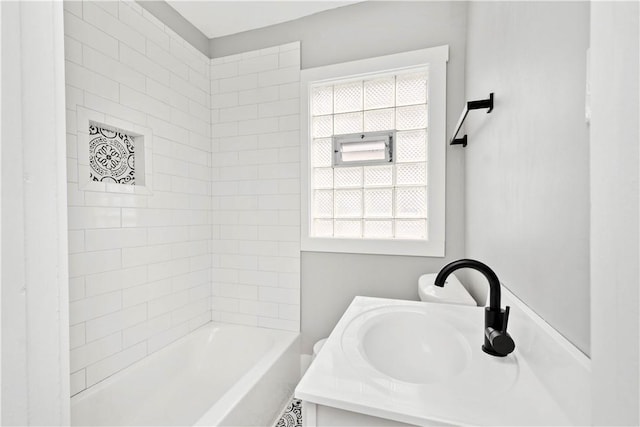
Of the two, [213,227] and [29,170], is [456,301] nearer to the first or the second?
[29,170]

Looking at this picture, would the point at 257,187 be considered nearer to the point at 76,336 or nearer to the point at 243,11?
the point at 243,11

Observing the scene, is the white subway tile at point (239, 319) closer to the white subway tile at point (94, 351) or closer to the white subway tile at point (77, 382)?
the white subway tile at point (94, 351)

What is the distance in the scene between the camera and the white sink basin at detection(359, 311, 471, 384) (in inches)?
36.1

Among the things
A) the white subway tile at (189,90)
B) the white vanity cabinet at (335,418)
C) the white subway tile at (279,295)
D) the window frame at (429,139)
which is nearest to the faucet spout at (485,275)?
the white vanity cabinet at (335,418)

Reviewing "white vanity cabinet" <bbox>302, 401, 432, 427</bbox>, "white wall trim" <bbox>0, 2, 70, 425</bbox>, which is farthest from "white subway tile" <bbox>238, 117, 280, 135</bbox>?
"white vanity cabinet" <bbox>302, 401, 432, 427</bbox>

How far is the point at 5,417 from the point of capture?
0.50m

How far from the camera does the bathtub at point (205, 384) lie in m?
1.53

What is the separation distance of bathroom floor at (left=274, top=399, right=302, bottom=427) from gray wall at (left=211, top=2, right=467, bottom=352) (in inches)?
16.0

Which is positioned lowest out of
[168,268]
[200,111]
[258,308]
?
[258,308]

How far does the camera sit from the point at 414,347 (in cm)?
101

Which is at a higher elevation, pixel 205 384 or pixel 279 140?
pixel 279 140

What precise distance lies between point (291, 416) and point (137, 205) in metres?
1.61

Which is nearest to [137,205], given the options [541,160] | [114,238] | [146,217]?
[146,217]

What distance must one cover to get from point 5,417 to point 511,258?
4.00 feet
